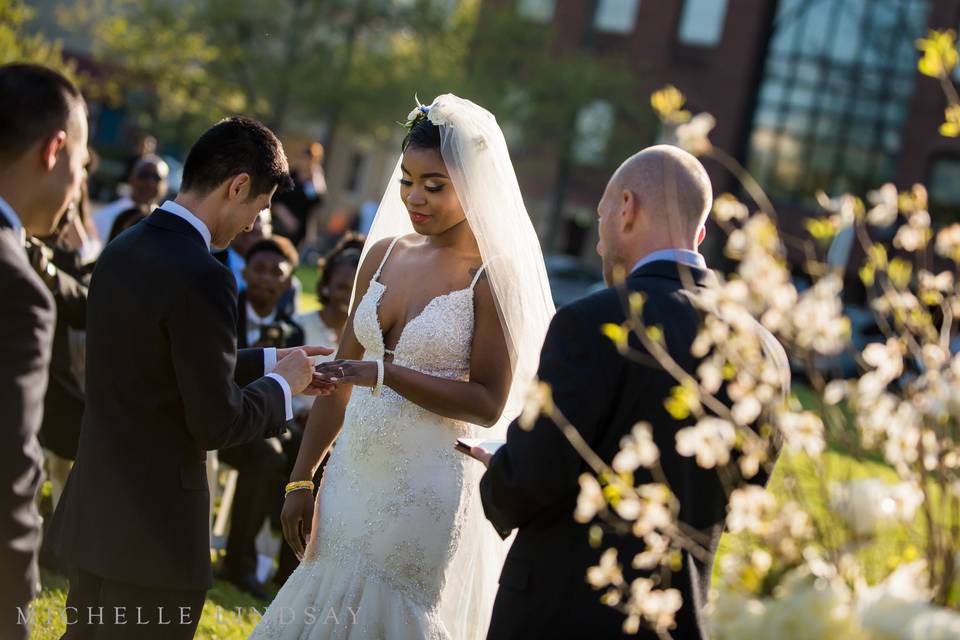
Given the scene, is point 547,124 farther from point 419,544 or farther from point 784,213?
point 419,544

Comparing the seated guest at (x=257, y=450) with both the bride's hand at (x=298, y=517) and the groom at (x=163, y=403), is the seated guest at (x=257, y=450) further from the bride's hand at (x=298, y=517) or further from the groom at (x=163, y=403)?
the groom at (x=163, y=403)

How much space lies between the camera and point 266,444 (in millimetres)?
7859

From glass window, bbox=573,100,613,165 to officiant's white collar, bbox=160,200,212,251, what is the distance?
41.8m

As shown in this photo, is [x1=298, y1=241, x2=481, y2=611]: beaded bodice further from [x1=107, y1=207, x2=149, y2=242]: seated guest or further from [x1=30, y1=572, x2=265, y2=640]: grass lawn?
[x1=107, y1=207, x2=149, y2=242]: seated guest

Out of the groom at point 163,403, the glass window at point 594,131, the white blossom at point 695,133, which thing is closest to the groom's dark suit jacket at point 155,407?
the groom at point 163,403

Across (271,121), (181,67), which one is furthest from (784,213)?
(181,67)

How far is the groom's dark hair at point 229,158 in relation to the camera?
3949mm

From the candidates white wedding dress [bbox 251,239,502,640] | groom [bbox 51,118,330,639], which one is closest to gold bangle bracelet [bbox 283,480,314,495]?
white wedding dress [bbox 251,239,502,640]

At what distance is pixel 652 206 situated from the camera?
3609 mm

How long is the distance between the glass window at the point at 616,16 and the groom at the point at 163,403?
46626 mm

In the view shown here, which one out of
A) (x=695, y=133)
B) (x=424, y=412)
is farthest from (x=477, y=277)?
(x=695, y=133)

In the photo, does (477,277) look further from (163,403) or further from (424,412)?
(163,403)

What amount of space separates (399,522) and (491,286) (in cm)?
99

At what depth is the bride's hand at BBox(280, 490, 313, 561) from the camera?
15.7 feet
